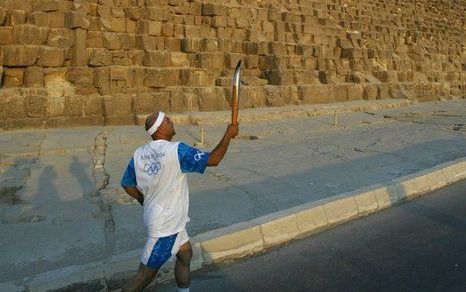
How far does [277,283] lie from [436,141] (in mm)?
8790

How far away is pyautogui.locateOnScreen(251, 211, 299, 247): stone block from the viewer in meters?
5.22

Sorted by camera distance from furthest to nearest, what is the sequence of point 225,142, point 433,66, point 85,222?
point 433,66 < point 85,222 < point 225,142

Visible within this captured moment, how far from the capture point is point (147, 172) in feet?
11.3

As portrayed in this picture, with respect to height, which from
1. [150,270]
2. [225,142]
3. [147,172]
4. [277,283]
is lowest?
[277,283]

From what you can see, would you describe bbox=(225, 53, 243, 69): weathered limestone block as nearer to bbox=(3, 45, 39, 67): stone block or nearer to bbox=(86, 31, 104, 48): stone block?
bbox=(86, 31, 104, 48): stone block

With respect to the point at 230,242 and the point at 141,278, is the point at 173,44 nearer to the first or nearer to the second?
the point at 230,242

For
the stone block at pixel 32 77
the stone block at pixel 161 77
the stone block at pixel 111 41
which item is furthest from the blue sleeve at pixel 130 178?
the stone block at pixel 111 41

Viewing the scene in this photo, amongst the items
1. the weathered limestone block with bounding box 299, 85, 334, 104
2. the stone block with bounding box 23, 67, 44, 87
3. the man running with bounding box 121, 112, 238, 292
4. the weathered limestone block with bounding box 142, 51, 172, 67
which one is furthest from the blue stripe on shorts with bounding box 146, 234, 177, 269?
the weathered limestone block with bounding box 299, 85, 334, 104

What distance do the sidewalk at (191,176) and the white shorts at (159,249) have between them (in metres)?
1.14

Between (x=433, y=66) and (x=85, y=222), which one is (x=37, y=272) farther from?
(x=433, y=66)

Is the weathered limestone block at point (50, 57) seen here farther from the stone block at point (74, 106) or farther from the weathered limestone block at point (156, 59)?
the weathered limestone block at point (156, 59)

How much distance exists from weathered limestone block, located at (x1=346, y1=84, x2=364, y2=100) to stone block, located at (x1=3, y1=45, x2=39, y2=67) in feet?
37.1

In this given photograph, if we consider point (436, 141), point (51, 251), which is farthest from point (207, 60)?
point (51, 251)

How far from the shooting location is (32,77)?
11.8 metres
